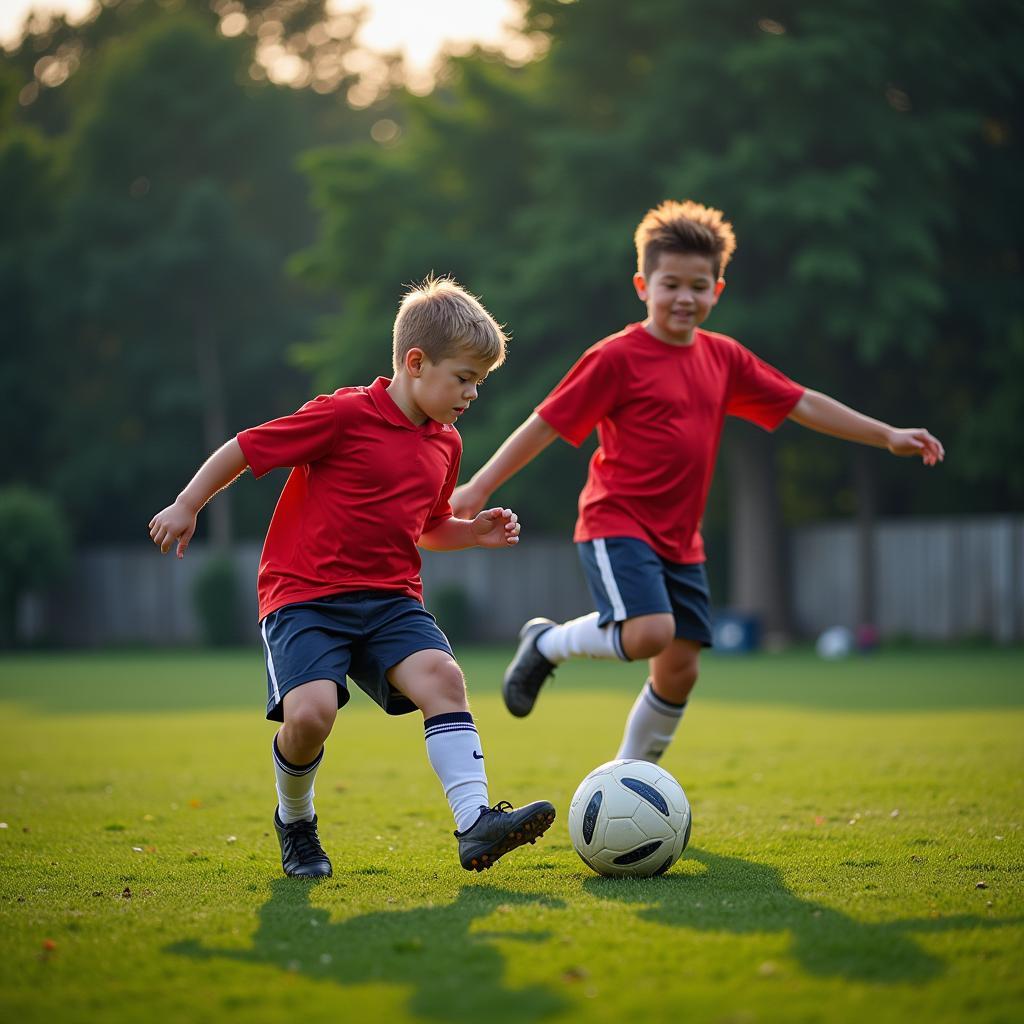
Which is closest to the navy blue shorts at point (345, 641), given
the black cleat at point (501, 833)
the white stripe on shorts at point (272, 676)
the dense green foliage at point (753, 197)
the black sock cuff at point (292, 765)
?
the white stripe on shorts at point (272, 676)

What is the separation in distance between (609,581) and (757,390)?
109 centimetres

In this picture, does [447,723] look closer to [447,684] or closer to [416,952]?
[447,684]

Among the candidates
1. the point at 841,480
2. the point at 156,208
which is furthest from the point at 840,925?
the point at 156,208

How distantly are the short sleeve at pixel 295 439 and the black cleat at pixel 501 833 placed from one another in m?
1.33

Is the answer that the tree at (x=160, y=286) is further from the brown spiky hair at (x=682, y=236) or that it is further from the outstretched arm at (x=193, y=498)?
the outstretched arm at (x=193, y=498)

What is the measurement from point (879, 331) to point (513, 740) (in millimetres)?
13675

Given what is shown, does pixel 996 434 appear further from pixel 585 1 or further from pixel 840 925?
pixel 840 925

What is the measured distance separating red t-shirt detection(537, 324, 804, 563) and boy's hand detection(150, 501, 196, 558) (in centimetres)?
175

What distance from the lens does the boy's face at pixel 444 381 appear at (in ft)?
15.1

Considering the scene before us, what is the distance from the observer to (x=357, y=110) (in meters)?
41.2

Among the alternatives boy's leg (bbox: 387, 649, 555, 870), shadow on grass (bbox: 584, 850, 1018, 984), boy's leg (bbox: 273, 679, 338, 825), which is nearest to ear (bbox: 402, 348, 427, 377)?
boy's leg (bbox: 387, 649, 555, 870)

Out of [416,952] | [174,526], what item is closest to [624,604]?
[174,526]

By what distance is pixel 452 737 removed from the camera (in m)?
4.42

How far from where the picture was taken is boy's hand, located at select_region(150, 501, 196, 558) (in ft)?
14.1
